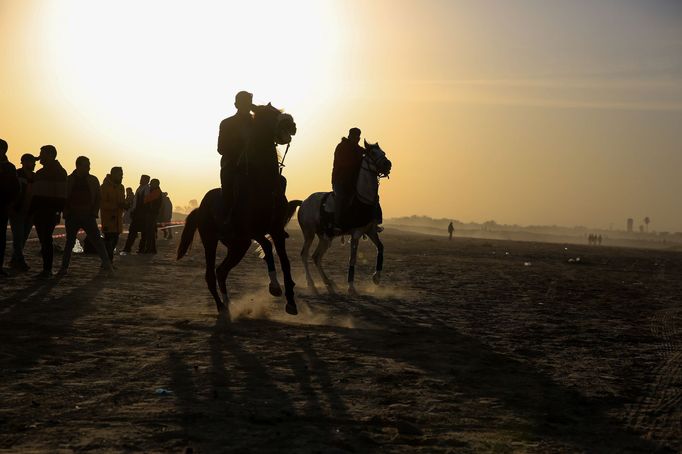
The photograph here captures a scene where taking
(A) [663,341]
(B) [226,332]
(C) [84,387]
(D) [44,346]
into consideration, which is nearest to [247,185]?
(B) [226,332]

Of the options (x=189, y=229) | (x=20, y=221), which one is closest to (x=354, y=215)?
(x=189, y=229)

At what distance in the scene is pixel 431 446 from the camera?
188 inches

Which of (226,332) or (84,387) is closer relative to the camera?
(84,387)

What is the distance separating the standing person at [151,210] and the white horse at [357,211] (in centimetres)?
932

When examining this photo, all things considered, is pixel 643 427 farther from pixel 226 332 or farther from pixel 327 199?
pixel 327 199

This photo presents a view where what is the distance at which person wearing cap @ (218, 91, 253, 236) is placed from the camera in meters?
10.2

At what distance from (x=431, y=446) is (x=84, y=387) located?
8.93 ft

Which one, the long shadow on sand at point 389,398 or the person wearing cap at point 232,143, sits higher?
the person wearing cap at point 232,143

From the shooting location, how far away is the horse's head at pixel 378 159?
14.5 metres

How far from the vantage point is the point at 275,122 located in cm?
1016

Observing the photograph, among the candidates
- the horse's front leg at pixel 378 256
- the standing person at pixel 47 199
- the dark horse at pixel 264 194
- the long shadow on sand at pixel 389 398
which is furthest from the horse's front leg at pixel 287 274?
the standing person at pixel 47 199

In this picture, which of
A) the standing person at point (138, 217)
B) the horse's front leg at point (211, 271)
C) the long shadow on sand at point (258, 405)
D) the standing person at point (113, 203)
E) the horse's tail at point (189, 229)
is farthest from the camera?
the standing person at point (138, 217)

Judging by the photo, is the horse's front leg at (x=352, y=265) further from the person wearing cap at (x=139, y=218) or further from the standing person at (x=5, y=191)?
the person wearing cap at (x=139, y=218)

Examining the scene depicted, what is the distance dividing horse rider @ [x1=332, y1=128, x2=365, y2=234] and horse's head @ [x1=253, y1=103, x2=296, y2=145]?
185 inches
